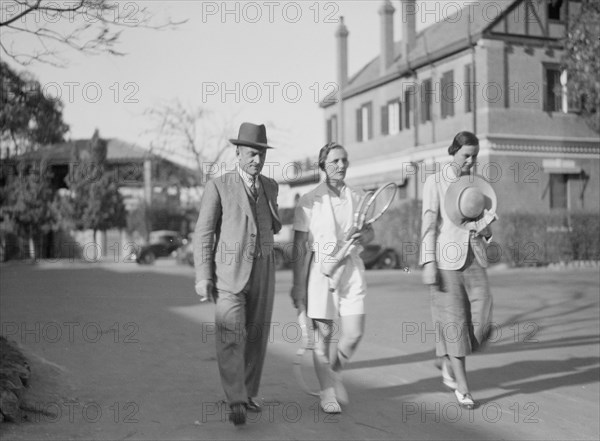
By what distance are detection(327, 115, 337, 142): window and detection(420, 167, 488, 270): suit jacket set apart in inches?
1501

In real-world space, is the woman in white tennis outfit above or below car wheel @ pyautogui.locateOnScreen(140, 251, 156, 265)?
above

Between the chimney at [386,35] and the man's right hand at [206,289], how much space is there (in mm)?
35347

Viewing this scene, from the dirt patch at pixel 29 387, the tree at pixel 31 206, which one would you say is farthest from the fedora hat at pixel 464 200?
the tree at pixel 31 206

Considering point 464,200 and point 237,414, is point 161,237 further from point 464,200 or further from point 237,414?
point 237,414

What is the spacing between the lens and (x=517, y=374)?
25.5ft

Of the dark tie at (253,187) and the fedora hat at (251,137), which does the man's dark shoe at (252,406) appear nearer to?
the dark tie at (253,187)

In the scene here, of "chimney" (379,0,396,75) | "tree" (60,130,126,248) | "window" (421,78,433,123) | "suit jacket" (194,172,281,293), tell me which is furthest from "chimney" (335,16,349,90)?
"suit jacket" (194,172,281,293)

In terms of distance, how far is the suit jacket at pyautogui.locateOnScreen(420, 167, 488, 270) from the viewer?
6410 mm

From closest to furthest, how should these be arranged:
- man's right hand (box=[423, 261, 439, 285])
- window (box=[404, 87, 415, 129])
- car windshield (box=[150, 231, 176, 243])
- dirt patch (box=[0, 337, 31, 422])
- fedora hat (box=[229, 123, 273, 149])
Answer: dirt patch (box=[0, 337, 31, 422]), fedora hat (box=[229, 123, 273, 149]), man's right hand (box=[423, 261, 439, 285]), window (box=[404, 87, 415, 129]), car windshield (box=[150, 231, 176, 243])

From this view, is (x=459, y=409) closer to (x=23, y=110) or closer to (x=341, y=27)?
(x=23, y=110)

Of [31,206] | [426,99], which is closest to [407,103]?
[426,99]

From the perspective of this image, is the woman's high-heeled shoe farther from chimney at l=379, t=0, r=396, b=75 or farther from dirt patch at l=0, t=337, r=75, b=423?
chimney at l=379, t=0, r=396, b=75

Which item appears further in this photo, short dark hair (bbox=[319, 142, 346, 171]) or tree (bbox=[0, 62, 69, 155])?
tree (bbox=[0, 62, 69, 155])

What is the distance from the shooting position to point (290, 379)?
24.1 ft
